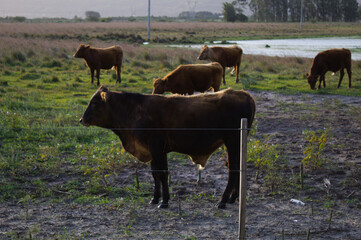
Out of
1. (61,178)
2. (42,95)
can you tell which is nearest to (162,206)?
(61,178)

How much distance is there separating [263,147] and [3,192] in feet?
15.9

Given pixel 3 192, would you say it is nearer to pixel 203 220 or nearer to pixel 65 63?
pixel 203 220

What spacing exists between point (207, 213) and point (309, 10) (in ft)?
346

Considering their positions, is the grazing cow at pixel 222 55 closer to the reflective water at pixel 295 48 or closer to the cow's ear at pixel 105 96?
the reflective water at pixel 295 48

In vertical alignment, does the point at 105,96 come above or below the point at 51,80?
above

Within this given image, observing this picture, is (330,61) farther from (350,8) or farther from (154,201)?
(350,8)

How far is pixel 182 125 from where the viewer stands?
6766 mm

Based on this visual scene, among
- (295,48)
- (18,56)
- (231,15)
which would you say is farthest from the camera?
(231,15)

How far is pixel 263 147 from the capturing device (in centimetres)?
895

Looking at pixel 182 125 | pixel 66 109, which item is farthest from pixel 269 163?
pixel 66 109

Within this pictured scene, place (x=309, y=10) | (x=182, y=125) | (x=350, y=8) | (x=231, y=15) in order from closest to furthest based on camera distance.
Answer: (x=182, y=125), (x=350, y=8), (x=231, y=15), (x=309, y=10)

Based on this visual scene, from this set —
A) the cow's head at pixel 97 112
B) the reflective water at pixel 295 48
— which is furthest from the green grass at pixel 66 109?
the reflective water at pixel 295 48

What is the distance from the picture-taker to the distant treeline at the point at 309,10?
3935 inches

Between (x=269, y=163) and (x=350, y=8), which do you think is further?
(x=350, y=8)
